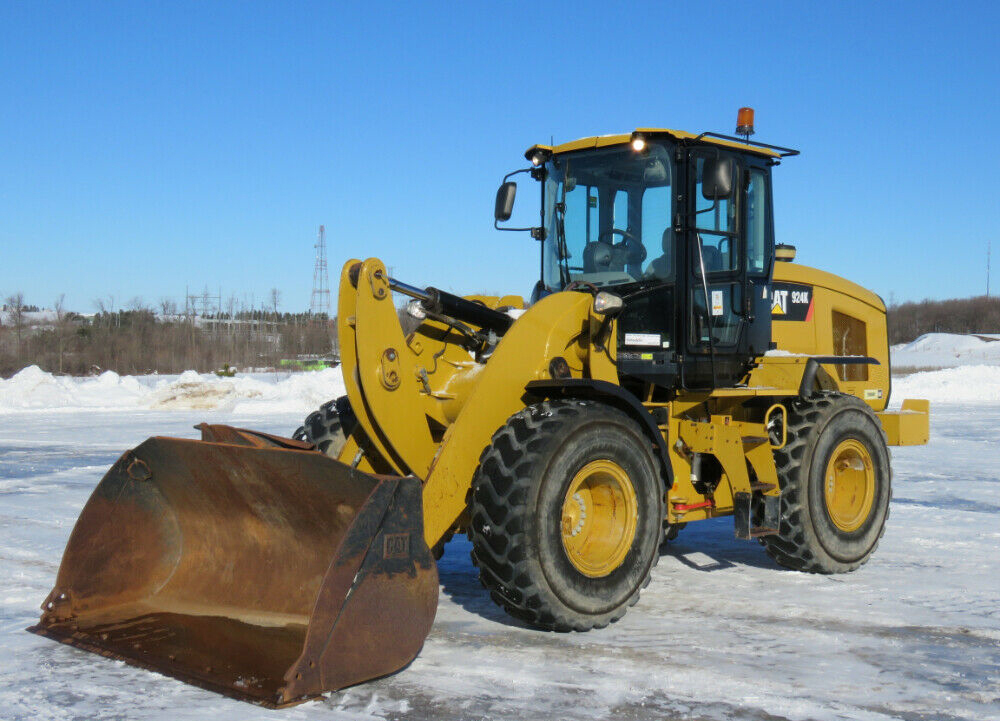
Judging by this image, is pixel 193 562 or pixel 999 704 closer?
pixel 999 704

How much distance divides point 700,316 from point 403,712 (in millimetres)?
3253

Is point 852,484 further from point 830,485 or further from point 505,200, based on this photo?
point 505,200

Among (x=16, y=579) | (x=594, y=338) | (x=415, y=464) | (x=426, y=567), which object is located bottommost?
(x=16, y=579)

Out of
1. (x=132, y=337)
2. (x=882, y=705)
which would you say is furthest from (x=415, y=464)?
(x=132, y=337)

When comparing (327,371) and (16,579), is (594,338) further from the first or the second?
(327,371)

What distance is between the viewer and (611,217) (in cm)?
635

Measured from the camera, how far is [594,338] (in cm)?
571

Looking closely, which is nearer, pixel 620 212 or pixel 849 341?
pixel 620 212

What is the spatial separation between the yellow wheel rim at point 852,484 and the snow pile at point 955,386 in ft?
66.1

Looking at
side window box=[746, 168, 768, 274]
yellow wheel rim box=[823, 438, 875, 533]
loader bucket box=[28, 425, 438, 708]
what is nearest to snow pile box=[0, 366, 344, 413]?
yellow wheel rim box=[823, 438, 875, 533]

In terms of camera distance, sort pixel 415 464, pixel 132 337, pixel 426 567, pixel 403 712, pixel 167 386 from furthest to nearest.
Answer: pixel 132 337 < pixel 167 386 < pixel 415 464 < pixel 426 567 < pixel 403 712

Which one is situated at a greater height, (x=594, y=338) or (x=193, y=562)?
(x=594, y=338)

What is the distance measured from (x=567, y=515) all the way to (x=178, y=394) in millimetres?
21769

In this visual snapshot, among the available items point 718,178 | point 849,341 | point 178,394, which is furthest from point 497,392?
point 178,394
